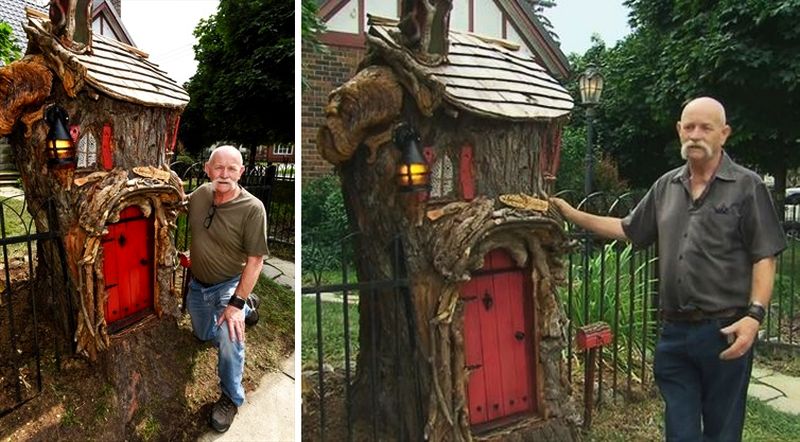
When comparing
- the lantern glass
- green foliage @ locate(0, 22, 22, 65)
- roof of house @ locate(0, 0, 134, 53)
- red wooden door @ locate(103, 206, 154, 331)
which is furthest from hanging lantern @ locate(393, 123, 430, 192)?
green foliage @ locate(0, 22, 22, 65)

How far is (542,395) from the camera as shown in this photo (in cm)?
248

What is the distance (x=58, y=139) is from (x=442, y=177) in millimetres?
1458

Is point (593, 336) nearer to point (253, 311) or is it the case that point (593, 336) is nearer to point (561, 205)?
point (561, 205)

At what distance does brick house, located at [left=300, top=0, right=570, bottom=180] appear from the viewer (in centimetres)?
225

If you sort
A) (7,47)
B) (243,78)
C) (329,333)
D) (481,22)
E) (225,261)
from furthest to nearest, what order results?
(243,78), (225,261), (7,47), (329,333), (481,22)

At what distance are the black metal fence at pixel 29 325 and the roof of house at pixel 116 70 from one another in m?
0.53

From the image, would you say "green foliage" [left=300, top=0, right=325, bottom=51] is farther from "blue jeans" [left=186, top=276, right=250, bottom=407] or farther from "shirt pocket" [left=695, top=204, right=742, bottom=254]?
"shirt pocket" [left=695, top=204, right=742, bottom=254]

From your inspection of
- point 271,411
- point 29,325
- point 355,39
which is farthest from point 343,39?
point 29,325

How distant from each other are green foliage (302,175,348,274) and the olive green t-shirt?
37 centimetres

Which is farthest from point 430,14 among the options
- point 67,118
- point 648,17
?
point 67,118

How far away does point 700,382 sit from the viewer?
7.74 feet

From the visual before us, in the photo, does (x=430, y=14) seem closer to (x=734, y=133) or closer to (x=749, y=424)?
(x=734, y=133)

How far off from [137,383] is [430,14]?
1.92 m

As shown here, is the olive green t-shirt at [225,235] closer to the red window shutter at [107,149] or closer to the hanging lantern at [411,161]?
the red window shutter at [107,149]
